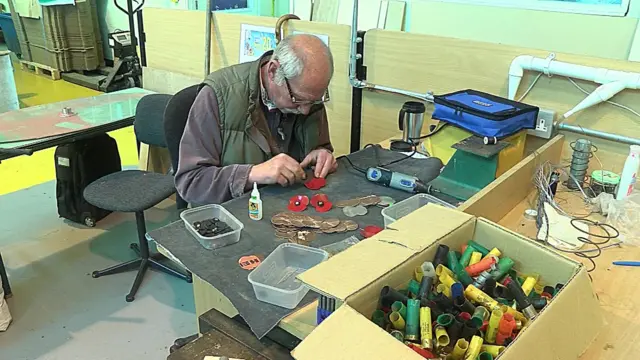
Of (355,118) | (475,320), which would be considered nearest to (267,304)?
(475,320)

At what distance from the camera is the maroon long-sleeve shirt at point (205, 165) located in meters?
1.66

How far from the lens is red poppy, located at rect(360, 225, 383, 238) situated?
141 cm

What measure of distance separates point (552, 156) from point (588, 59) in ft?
1.13

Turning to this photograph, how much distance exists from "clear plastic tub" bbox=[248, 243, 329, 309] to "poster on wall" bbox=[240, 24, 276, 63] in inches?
63.3

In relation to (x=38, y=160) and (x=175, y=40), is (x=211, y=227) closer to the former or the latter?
(x=175, y=40)

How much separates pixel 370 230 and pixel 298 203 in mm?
247

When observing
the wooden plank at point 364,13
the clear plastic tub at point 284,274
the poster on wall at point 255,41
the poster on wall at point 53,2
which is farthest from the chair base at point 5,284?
the poster on wall at point 53,2

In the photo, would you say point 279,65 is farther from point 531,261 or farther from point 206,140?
point 531,261

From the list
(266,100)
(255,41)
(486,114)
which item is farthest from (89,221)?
(486,114)

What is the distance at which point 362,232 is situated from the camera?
1426mm

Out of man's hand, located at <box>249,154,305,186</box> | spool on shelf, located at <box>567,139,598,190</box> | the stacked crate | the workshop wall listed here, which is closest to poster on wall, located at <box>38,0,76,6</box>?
the stacked crate

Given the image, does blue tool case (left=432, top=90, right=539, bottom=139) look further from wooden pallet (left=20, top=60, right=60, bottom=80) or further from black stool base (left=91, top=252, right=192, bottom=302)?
wooden pallet (left=20, top=60, right=60, bottom=80)

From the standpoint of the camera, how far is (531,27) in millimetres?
3152

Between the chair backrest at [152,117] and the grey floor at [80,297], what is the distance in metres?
0.60
